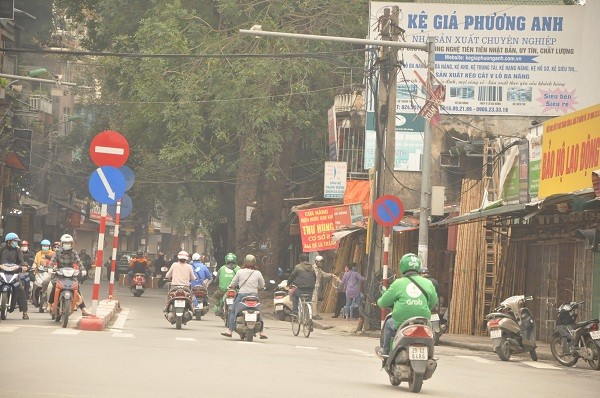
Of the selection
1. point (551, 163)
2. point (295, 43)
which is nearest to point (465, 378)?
point (551, 163)

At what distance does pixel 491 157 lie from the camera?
1325 inches

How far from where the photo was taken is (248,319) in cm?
2245

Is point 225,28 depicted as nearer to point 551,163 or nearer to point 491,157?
point 491,157

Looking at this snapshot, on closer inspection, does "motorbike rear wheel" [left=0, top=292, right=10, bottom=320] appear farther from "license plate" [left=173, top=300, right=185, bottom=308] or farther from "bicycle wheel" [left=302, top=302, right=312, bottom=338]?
"bicycle wheel" [left=302, top=302, right=312, bottom=338]

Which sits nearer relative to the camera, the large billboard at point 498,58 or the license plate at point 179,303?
the license plate at point 179,303

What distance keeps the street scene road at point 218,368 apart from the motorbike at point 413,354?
19 centimetres

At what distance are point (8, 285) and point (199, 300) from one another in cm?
754

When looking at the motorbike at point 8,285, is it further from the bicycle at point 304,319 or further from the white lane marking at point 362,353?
the white lane marking at point 362,353

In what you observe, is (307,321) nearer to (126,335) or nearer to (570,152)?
(126,335)

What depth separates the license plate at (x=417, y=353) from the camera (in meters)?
14.0

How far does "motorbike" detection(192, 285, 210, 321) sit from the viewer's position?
30.4 meters

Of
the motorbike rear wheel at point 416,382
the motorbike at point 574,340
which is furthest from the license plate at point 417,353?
the motorbike at point 574,340

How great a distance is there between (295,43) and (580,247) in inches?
660

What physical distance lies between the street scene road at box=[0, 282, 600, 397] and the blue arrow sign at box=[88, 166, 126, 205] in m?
2.32
